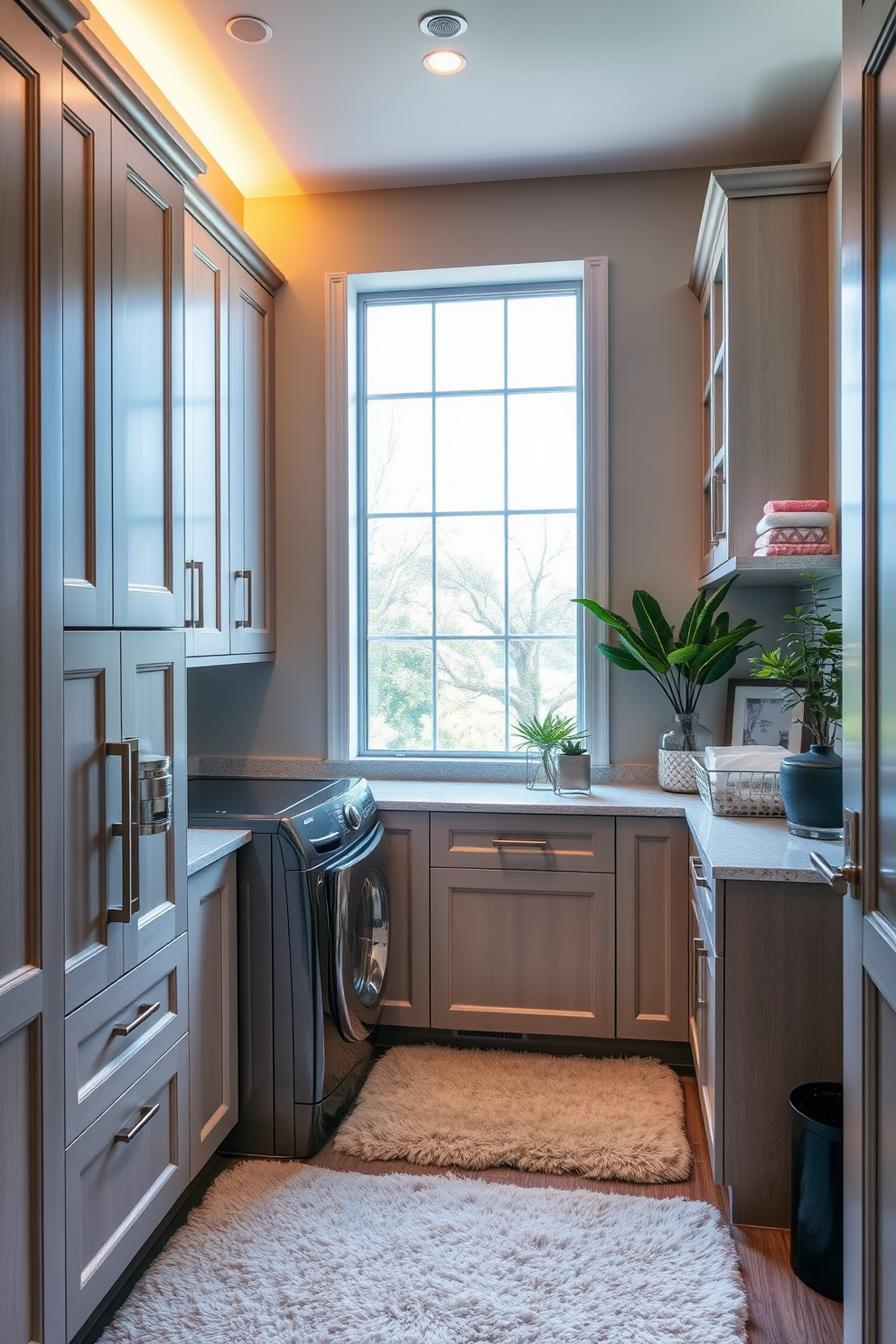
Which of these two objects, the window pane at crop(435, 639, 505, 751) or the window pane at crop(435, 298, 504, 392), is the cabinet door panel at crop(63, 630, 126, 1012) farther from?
the window pane at crop(435, 298, 504, 392)

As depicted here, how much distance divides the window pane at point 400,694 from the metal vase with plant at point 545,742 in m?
0.41

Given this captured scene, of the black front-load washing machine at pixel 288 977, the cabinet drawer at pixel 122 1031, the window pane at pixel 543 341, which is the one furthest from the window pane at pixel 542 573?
the cabinet drawer at pixel 122 1031

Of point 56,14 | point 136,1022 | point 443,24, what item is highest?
point 443,24

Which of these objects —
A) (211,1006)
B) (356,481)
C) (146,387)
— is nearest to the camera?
(146,387)

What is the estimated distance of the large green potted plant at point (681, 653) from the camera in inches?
115

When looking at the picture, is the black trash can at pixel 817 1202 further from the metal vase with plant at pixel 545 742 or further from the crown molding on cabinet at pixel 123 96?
the crown molding on cabinet at pixel 123 96

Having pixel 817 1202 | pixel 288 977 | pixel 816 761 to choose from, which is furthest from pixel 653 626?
pixel 817 1202

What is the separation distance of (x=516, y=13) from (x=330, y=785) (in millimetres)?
2158

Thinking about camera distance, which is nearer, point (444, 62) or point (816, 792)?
point (816, 792)

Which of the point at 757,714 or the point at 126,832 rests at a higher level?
the point at 757,714

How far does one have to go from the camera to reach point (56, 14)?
4.73 feet

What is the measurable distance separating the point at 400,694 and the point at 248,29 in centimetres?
207

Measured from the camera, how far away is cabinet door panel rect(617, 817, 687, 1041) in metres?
2.81

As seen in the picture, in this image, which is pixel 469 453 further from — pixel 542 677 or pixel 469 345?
pixel 542 677
